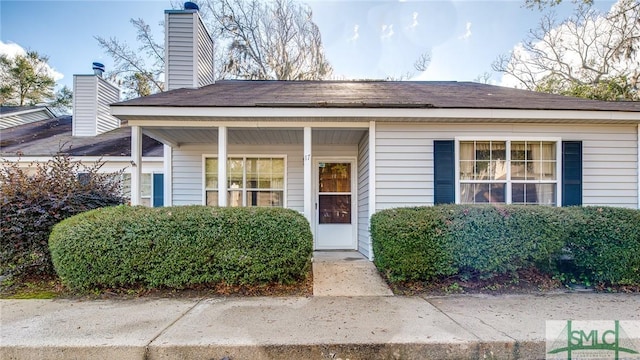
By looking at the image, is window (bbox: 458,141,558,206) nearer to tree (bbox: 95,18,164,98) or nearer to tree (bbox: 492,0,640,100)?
tree (bbox: 492,0,640,100)

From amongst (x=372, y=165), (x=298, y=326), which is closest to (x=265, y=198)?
(x=372, y=165)

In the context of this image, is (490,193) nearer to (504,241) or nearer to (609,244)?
(504,241)

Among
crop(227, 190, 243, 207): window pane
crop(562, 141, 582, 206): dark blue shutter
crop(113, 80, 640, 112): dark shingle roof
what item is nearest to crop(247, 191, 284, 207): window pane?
A: crop(227, 190, 243, 207): window pane

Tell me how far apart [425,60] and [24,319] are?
18.1m

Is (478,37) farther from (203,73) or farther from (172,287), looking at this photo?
(172,287)

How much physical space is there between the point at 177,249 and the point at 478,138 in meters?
5.09

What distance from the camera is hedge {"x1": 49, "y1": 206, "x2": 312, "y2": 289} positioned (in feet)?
13.2

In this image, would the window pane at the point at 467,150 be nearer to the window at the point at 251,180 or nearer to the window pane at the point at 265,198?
the window at the point at 251,180

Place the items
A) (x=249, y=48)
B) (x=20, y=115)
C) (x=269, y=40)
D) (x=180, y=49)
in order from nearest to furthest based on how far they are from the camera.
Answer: (x=180, y=49)
(x=20, y=115)
(x=249, y=48)
(x=269, y=40)

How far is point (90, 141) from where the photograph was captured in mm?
9609

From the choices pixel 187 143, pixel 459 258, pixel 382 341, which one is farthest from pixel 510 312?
pixel 187 143

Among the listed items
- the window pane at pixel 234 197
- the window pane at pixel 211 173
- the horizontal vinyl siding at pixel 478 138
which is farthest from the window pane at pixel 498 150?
the window pane at pixel 211 173

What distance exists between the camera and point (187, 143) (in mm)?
6973

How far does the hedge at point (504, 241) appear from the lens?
4.23 m
